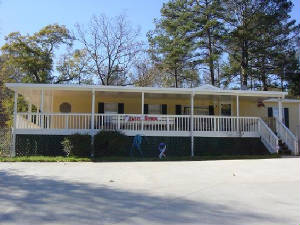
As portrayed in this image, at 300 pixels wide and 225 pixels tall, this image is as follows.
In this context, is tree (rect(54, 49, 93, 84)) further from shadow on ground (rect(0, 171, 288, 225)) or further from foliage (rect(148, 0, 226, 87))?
shadow on ground (rect(0, 171, 288, 225))

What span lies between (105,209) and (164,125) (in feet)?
38.0

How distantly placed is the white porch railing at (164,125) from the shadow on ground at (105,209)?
9052 mm

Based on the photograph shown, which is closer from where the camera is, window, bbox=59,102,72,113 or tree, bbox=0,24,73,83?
window, bbox=59,102,72,113

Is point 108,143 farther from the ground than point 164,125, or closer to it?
closer to it

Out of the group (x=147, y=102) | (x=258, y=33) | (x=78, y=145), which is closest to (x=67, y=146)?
(x=78, y=145)

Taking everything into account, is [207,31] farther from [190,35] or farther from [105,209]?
[105,209]

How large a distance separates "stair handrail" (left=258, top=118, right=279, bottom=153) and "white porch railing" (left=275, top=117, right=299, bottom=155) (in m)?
1.20

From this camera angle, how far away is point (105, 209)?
5.49 m

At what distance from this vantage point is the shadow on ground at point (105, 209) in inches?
193

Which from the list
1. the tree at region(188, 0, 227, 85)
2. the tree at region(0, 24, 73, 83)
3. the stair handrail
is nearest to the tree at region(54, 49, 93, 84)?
the tree at region(0, 24, 73, 83)

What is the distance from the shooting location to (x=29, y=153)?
15.6 m

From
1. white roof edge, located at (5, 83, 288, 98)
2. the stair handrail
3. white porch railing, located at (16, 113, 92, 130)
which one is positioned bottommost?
the stair handrail

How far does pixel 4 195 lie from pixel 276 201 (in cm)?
541

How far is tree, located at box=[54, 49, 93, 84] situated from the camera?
3253 cm
